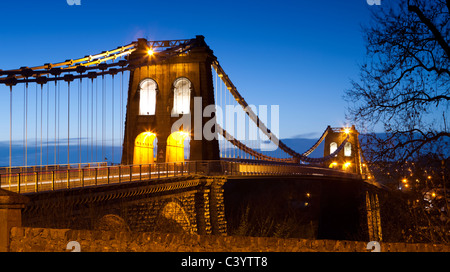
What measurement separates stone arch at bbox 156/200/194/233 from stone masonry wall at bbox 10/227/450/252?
15.1m

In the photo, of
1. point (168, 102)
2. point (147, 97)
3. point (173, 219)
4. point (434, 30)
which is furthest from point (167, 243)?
point (147, 97)

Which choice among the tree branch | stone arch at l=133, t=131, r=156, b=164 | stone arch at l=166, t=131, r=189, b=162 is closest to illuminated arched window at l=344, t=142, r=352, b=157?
stone arch at l=166, t=131, r=189, b=162

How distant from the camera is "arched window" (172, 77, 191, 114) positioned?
3528 centimetres

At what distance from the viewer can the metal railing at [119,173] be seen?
17672mm

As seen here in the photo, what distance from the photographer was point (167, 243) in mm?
8227

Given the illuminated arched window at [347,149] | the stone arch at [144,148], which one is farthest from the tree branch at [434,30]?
the illuminated arched window at [347,149]

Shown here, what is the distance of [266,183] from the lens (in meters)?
75.8

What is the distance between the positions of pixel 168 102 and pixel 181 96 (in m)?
0.96

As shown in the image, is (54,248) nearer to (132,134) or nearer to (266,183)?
(132,134)

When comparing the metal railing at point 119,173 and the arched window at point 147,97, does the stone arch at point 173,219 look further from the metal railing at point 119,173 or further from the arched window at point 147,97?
the arched window at point 147,97
